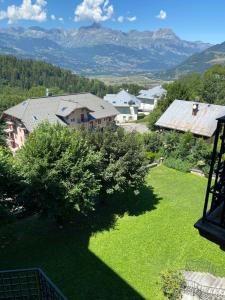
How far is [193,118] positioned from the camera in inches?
1545

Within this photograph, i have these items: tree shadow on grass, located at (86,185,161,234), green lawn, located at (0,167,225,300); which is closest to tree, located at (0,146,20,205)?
green lawn, located at (0,167,225,300)

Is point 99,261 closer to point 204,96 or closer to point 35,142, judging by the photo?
point 35,142

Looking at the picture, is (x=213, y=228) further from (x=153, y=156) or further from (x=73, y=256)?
(x=153, y=156)

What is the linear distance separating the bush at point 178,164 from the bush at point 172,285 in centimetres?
1831

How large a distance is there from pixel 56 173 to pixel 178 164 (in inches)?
727

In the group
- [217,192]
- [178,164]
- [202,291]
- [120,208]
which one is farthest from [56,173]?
[178,164]

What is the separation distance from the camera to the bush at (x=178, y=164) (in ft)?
105

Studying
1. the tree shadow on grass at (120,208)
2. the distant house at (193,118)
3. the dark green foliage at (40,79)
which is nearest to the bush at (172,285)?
the tree shadow on grass at (120,208)

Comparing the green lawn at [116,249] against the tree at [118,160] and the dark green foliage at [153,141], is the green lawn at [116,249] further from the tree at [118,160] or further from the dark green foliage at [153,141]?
the dark green foliage at [153,141]

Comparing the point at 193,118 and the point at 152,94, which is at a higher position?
the point at 193,118

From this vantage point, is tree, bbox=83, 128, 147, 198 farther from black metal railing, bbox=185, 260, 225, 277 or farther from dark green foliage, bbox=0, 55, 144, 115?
dark green foliage, bbox=0, 55, 144, 115

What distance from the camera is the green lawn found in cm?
1581

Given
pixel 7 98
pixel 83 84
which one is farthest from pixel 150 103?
pixel 83 84

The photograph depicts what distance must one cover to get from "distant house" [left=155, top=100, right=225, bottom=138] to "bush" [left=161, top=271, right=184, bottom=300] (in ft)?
81.7
